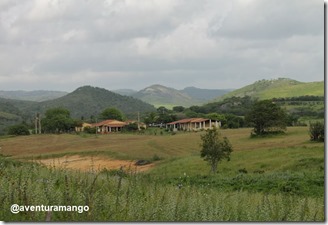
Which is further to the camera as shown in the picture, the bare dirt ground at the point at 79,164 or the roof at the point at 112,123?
the roof at the point at 112,123

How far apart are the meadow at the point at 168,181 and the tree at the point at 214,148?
778mm

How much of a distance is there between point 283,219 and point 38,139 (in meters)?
14.7

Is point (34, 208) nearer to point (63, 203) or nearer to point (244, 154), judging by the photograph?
point (63, 203)

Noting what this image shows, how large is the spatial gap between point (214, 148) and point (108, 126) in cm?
897

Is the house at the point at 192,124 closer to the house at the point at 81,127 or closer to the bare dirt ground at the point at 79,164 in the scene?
the house at the point at 81,127

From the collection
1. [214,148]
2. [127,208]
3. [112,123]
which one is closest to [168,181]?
[127,208]

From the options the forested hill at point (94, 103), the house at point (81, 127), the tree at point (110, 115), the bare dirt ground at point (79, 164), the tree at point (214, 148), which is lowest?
the tree at point (214, 148)

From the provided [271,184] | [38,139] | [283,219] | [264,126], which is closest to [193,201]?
[283,219]

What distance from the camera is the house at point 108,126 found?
2096 cm

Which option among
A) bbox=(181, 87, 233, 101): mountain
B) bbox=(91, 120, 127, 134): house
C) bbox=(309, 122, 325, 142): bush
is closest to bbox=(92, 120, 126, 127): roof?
bbox=(91, 120, 127, 134): house

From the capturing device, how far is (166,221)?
14.7 ft

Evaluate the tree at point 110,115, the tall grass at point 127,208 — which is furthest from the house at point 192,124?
the tall grass at point 127,208

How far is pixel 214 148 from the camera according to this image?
28.6 m

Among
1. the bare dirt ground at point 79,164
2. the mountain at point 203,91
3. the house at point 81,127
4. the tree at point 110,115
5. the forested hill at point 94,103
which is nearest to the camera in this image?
the bare dirt ground at point 79,164
